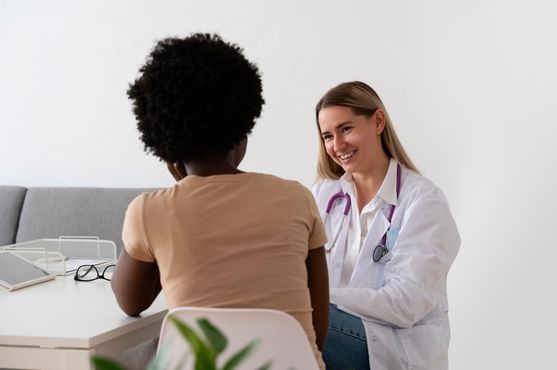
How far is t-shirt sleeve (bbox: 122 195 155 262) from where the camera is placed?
1.16 meters

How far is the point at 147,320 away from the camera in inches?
53.1

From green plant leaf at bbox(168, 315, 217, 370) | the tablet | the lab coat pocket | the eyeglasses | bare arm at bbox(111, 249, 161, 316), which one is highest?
green plant leaf at bbox(168, 315, 217, 370)

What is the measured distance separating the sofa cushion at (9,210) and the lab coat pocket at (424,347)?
205 cm

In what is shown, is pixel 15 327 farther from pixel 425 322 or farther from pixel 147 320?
pixel 425 322

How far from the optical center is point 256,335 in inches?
41.6

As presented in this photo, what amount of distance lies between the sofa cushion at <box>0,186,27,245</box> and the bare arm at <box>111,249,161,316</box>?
6.55 feet

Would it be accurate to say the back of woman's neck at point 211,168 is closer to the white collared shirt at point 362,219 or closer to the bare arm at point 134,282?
the bare arm at point 134,282

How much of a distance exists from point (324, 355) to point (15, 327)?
2.34 ft

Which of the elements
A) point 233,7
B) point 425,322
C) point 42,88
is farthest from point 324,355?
point 42,88

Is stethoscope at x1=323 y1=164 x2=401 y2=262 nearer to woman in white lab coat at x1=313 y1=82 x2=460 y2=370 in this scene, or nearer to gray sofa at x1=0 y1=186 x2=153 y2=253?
woman in white lab coat at x1=313 y1=82 x2=460 y2=370

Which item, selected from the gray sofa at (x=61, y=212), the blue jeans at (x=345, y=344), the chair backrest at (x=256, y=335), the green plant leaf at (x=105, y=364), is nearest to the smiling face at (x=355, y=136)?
the blue jeans at (x=345, y=344)

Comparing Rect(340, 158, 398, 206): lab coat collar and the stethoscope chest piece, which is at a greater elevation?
Rect(340, 158, 398, 206): lab coat collar

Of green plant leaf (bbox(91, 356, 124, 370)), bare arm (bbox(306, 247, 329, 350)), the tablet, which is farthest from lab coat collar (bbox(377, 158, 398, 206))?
green plant leaf (bbox(91, 356, 124, 370))

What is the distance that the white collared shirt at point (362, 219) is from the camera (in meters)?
1.87
